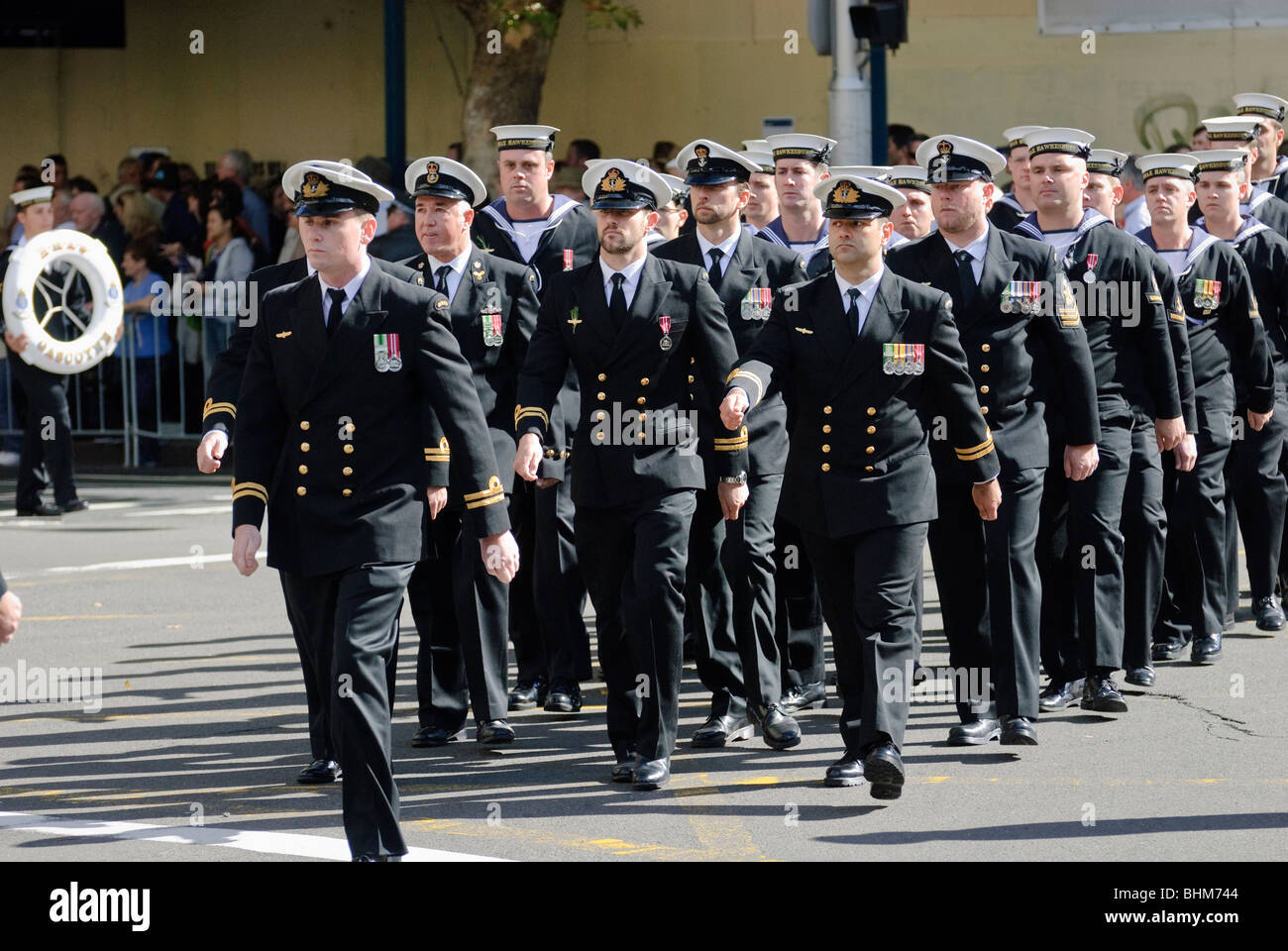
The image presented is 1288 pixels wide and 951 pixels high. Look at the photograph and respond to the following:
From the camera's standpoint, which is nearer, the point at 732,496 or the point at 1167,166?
the point at 732,496

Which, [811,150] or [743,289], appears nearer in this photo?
[743,289]

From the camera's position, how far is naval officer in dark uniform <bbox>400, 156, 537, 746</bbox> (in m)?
8.89

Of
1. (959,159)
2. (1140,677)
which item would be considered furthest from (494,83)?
(959,159)

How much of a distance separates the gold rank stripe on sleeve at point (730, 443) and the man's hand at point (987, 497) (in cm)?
87

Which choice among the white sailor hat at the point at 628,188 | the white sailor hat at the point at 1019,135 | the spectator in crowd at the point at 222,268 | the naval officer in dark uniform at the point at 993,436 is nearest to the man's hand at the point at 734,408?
the white sailor hat at the point at 628,188

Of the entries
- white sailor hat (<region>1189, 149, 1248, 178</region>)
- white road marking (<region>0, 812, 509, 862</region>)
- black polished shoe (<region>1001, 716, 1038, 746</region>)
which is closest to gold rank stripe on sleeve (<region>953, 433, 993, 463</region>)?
black polished shoe (<region>1001, 716, 1038, 746</region>)

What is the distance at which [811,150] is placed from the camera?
34.1 feet

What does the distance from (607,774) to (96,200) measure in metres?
12.9

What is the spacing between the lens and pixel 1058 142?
927 cm

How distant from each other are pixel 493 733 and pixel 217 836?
1.73 metres

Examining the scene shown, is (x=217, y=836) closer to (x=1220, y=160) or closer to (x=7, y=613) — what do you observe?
(x=7, y=613)

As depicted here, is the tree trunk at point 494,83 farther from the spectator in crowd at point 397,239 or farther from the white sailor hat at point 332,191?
the white sailor hat at point 332,191

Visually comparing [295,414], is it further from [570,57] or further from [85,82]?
[85,82]

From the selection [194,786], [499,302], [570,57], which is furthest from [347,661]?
[570,57]
